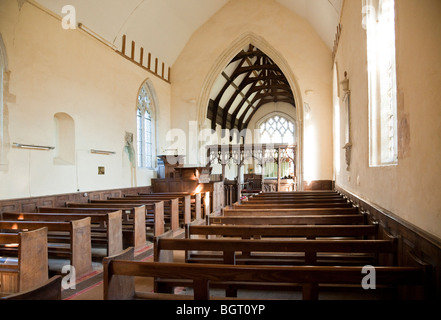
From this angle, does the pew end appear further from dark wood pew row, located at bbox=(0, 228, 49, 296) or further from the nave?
dark wood pew row, located at bbox=(0, 228, 49, 296)

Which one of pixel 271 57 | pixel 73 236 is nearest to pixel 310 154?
pixel 271 57

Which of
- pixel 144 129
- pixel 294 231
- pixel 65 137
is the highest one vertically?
pixel 144 129

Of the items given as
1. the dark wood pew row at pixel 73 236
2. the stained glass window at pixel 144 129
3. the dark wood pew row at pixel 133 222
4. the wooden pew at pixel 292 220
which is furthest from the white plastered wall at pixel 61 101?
the wooden pew at pixel 292 220

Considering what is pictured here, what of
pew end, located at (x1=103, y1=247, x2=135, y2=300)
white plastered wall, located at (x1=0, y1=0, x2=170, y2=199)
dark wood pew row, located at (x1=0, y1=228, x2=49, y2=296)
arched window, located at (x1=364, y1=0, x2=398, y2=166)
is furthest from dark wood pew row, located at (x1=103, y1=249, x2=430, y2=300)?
white plastered wall, located at (x1=0, y1=0, x2=170, y2=199)

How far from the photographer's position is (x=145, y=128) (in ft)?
32.3

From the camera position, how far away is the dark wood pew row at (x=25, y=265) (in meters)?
2.76

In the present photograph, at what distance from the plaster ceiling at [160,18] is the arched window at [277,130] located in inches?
410

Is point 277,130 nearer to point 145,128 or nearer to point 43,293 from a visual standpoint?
point 145,128

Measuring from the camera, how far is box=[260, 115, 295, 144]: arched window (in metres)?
20.0

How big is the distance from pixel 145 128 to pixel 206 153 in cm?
242

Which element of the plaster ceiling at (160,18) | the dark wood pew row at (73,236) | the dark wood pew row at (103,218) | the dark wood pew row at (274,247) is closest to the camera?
the dark wood pew row at (274,247)

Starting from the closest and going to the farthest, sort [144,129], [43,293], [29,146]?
[43,293] < [29,146] < [144,129]

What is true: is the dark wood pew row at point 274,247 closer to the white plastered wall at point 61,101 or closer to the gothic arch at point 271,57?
the white plastered wall at point 61,101

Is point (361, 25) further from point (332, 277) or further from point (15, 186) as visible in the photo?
point (15, 186)
